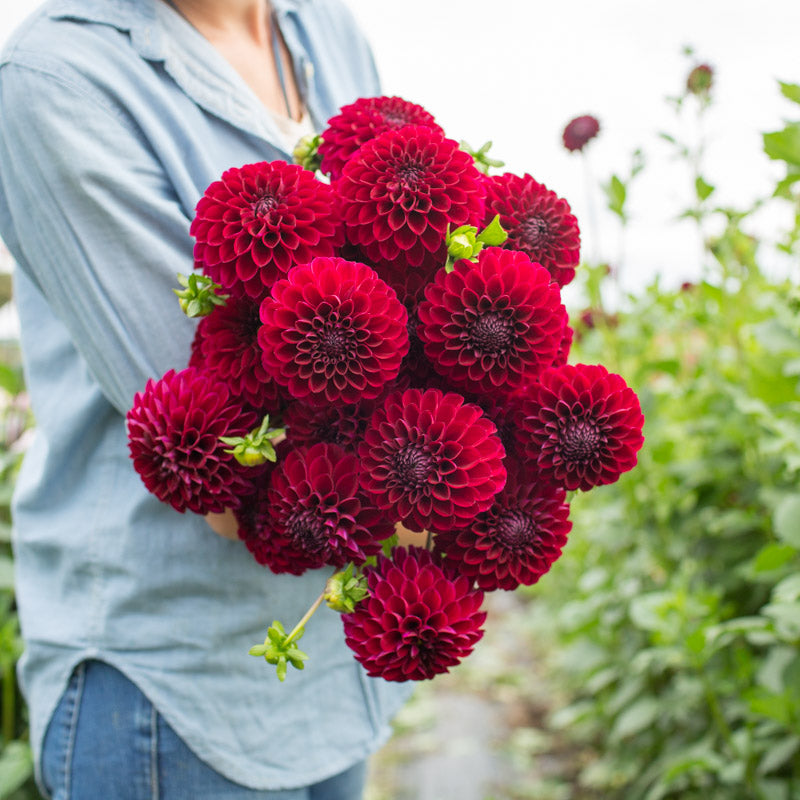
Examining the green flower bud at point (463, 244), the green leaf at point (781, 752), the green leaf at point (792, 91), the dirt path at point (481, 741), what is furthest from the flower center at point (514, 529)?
the dirt path at point (481, 741)

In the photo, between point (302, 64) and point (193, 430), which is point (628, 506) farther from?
point (193, 430)

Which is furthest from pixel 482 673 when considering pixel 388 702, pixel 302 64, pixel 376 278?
pixel 376 278

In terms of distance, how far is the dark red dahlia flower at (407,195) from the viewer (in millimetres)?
685

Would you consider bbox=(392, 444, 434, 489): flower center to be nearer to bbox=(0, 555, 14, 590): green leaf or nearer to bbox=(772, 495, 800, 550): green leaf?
bbox=(772, 495, 800, 550): green leaf

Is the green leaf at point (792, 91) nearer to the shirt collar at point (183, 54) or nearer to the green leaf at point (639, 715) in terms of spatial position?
the shirt collar at point (183, 54)

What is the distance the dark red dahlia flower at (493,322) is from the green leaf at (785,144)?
60 centimetres

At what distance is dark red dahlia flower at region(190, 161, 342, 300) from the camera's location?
682 millimetres

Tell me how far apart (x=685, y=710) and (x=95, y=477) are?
52.5 inches

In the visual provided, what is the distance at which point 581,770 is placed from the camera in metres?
2.44

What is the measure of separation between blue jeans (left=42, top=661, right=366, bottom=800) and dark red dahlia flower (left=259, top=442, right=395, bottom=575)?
396 millimetres

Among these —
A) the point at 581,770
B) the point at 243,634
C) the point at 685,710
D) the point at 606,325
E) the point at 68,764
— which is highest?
the point at 606,325

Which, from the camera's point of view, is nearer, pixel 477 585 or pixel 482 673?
pixel 477 585

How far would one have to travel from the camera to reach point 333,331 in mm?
635

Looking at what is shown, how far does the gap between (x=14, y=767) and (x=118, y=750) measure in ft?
1.53
